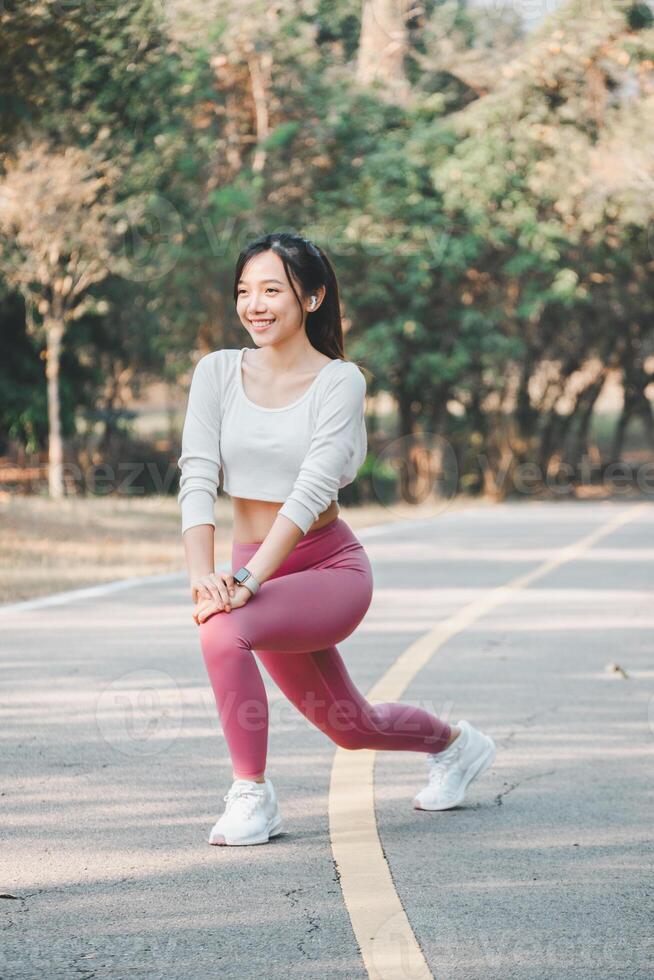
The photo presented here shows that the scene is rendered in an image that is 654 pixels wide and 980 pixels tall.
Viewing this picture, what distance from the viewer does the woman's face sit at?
203 inches

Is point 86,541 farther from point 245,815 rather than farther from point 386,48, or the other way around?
point 386,48

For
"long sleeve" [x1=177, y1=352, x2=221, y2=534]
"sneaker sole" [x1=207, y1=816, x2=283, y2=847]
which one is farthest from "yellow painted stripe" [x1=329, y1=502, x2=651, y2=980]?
"long sleeve" [x1=177, y1=352, x2=221, y2=534]

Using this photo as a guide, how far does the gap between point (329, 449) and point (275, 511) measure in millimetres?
257

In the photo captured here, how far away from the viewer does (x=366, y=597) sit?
516 centimetres

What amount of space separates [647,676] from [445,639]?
168cm

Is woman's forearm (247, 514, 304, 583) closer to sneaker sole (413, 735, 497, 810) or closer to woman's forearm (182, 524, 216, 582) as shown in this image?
woman's forearm (182, 524, 216, 582)

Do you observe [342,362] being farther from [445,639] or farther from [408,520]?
[408,520]

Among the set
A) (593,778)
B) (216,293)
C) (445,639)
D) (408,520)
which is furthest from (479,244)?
(593,778)

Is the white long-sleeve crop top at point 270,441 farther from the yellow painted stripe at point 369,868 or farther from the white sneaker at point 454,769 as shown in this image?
the white sneaker at point 454,769

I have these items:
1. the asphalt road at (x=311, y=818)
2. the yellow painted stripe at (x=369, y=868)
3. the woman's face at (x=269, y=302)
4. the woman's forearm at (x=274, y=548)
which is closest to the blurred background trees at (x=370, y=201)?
the asphalt road at (x=311, y=818)

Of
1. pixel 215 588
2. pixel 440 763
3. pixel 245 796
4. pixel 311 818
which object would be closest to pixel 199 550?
pixel 215 588

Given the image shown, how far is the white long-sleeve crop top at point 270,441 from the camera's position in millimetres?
5020

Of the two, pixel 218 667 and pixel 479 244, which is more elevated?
pixel 479 244

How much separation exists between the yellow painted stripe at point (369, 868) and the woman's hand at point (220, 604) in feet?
2.74
